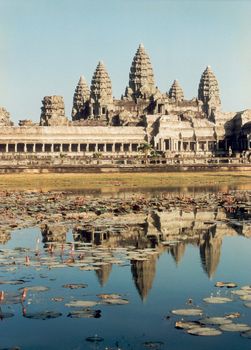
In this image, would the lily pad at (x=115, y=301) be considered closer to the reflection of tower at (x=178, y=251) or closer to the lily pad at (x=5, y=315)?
the lily pad at (x=5, y=315)

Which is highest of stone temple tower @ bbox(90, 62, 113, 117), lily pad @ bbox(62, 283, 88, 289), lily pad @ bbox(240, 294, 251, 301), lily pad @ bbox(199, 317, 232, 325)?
stone temple tower @ bbox(90, 62, 113, 117)

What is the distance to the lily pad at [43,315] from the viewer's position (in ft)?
47.7

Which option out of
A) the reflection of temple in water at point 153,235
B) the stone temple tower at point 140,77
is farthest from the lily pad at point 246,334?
the stone temple tower at point 140,77

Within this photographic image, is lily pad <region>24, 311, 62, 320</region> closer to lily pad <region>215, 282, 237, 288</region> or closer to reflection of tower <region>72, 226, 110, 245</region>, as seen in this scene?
lily pad <region>215, 282, 237, 288</region>

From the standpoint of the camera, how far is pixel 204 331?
522 inches

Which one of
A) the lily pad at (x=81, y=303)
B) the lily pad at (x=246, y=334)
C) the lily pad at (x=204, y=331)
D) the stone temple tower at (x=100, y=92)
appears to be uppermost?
the stone temple tower at (x=100, y=92)

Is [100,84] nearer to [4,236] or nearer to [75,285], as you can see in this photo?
[4,236]

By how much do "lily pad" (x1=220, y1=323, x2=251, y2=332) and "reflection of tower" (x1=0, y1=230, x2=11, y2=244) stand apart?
12.9m

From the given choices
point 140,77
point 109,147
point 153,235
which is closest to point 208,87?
point 140,77

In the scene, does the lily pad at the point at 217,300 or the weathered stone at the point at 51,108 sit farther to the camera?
the weathered stone at the point at 51,108

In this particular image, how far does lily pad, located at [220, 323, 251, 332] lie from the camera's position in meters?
13.4

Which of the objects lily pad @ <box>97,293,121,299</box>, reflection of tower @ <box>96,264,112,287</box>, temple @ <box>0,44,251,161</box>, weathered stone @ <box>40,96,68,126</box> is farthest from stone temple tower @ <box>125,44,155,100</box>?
lily pad @ <box>97,293,121,299</box>

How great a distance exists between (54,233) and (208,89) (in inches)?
6758

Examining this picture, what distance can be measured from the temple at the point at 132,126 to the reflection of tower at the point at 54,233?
102 m
